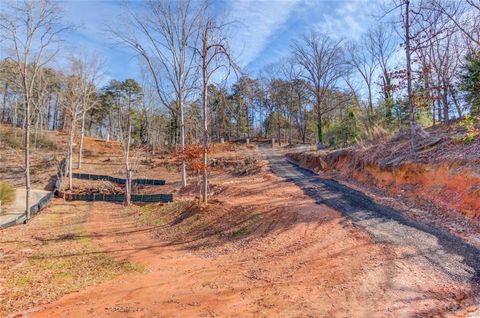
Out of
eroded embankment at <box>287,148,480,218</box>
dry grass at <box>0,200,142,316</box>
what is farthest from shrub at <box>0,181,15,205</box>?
eroded embankment at <box>287,148,480,218</box>

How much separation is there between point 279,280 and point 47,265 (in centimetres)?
549

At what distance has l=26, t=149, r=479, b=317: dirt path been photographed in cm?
401

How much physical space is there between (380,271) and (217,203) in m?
6.59

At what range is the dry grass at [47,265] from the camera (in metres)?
5.29

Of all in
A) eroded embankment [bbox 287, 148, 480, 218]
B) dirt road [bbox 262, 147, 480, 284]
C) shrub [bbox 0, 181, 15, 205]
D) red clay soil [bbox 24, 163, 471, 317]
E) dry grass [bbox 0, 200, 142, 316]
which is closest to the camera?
red clay soil [bbox 24, 163, 471, 317]

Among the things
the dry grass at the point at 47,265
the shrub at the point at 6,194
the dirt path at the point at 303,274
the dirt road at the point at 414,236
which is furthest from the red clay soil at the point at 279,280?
the shrub at the point at 6,194

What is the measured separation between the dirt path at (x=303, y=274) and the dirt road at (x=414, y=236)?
0.07ft

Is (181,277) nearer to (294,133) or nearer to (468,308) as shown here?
(468,308)

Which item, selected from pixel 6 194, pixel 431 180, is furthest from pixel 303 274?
pixel 6 194

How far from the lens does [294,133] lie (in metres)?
50.9

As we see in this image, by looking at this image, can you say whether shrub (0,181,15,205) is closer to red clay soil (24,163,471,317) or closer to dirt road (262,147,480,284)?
red clay soil (24,163,471,317)

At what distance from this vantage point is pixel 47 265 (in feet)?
22.7

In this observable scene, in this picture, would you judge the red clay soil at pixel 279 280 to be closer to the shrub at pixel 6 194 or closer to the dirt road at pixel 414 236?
the dirt road at pixel 414 236

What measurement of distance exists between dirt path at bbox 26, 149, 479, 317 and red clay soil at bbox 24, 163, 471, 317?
0.02 meters
